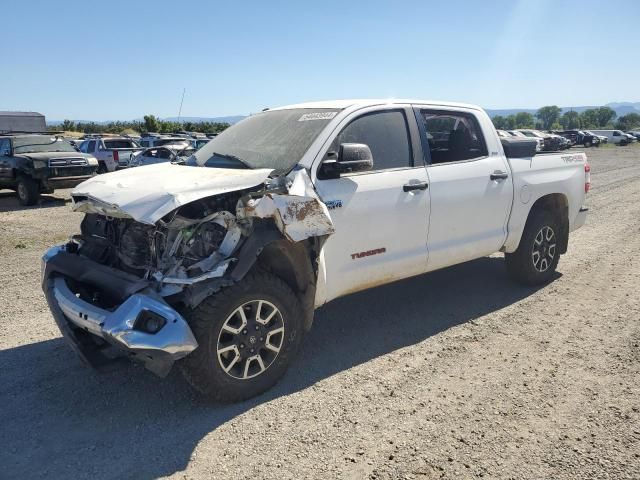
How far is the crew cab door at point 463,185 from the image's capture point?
187 inches

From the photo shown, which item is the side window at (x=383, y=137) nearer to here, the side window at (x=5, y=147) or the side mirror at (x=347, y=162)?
the side mirror at (x=347, y=162)

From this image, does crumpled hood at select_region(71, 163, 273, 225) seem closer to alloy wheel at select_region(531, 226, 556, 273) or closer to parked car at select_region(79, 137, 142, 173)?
alloy wheel at select_region(531, 226, 556, 273)

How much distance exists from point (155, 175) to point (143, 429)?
1815mm

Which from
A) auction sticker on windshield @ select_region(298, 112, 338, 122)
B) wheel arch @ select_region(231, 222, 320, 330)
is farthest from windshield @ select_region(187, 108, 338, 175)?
wheel arch @ select_region(231, 222, 320, 330)

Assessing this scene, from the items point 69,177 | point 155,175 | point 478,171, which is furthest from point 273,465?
point 69,177

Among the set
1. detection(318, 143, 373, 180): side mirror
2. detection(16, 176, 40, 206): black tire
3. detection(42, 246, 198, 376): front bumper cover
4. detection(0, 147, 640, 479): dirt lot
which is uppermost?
detection(318, 143, 373, 180): side mirror

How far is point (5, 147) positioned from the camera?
44.5ft

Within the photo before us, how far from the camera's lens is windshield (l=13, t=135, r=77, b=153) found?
13.5 meters

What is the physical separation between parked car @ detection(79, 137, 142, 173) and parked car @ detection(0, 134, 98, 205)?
278 inches

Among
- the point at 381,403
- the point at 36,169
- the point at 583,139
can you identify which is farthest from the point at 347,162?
the point at 583,139

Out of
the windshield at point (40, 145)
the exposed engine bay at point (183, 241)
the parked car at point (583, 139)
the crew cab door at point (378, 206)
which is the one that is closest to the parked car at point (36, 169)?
the windshield at point (40, 145)

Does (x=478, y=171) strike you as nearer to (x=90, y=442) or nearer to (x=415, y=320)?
(x=415, y=320)

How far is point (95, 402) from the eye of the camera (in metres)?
3.65

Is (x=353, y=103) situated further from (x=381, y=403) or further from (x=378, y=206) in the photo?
(x=381, y=403)
